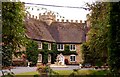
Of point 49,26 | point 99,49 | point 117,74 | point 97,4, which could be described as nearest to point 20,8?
point 117,74

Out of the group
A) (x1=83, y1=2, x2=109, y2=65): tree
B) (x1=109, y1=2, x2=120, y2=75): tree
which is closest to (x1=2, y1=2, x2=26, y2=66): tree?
(x1=109, y1=2, x2=120, y2=75): tree

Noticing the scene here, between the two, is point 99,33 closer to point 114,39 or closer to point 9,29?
point 114,39

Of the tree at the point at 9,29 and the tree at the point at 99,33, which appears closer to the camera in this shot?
the tree at the point at 9,29

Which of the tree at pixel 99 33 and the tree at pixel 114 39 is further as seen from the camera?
the tree at pixel 99 33

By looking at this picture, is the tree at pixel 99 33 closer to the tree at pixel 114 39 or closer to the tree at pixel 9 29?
the tree at pixel 114 39

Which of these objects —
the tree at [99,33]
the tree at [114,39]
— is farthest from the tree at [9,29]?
the tree at [99,33]

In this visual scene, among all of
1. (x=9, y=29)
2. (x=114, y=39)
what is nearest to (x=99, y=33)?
(x=114, y=39)

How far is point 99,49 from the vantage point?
13.9 ft

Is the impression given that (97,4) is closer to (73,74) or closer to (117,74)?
(73,74)

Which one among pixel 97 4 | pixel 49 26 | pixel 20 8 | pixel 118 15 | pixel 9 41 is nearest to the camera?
pixel 118 15

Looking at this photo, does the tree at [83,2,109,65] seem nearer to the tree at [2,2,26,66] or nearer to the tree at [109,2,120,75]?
the tree at [109,2,120,75]

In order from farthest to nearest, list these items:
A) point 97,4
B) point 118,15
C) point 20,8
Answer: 1. point 97,4
2. point 20,8
3. point 118,15

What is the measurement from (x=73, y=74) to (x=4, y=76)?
676mm

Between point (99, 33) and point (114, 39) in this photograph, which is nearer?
point (114, 39)
